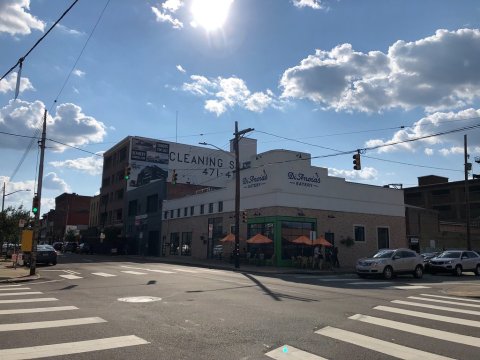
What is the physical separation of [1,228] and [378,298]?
31053 millimetres

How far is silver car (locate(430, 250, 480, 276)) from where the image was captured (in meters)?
28.1

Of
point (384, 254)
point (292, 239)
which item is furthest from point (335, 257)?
point (384, 254)

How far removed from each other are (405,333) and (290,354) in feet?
9.38

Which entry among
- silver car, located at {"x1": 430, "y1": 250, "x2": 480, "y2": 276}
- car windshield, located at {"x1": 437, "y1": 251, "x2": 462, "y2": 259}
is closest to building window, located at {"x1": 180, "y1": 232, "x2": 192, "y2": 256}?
silver car, located at {"x1": 430, "y1": 250, "x2": 480, "y2": 276}

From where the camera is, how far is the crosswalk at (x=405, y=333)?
22.6 feet

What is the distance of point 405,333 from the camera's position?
8.39 meters

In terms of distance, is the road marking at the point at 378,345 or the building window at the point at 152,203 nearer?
the road marking at the point at 378,345

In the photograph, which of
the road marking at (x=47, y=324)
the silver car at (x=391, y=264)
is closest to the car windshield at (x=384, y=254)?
the silver car at (x=391, y=264)

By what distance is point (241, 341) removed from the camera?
757 centimetres

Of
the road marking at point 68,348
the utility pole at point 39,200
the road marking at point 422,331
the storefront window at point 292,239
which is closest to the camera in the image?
the road marking at point 68,348

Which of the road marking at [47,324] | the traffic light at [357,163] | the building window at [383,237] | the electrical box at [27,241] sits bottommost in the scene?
the road marking at [47,324]

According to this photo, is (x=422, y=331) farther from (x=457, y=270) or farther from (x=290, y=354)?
(x=457, y=270)

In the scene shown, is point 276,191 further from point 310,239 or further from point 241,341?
point 241,341

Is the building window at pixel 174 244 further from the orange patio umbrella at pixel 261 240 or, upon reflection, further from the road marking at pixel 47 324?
the road marking at pixel 47 324
